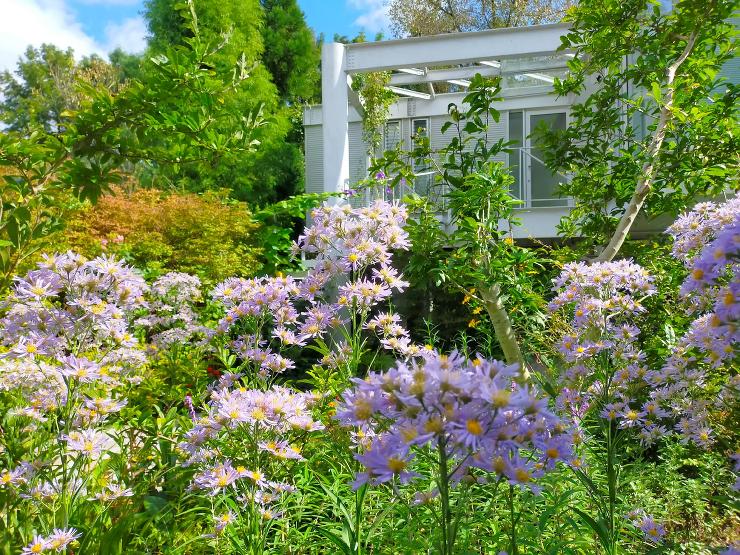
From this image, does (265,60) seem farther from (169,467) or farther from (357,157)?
(169,467)

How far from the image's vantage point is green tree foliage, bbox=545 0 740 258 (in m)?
4.08

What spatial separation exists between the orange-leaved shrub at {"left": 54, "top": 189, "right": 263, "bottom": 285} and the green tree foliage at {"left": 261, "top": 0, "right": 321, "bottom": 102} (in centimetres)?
841

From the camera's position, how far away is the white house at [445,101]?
8.22 meters

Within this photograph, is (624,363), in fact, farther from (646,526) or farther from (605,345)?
(646,526)

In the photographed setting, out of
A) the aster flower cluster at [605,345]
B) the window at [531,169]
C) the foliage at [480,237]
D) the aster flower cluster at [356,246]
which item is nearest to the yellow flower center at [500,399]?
the aster flower cluster at [356,246]

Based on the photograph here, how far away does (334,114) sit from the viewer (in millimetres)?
8961

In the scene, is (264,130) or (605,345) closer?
(605,345)

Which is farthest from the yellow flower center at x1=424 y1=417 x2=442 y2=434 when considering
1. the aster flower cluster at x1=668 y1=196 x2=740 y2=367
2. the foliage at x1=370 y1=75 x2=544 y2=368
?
the foliage at x1=370 y1=75 x2=544 y2=368

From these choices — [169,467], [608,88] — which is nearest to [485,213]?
[608,88]

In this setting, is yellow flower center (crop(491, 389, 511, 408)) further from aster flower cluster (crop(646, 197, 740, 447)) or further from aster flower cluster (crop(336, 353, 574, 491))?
aster flower cluster (crop(646, 197, 740, 447))

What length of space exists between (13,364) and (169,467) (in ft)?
3.07

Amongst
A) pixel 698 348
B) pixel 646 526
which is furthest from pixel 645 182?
pixel 646 526

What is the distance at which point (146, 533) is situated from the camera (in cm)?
275

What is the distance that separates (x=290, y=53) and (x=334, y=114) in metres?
9.45
